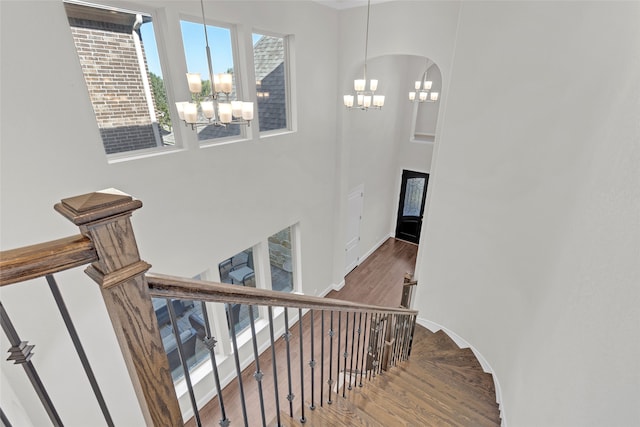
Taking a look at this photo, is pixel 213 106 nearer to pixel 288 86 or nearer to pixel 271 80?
pixel 271 80

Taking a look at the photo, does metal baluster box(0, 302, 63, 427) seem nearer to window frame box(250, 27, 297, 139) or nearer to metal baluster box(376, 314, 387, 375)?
metal baluster box(376, 314, 387, 375)

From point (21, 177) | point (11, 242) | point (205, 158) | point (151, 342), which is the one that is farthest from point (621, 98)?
point (11, 242)

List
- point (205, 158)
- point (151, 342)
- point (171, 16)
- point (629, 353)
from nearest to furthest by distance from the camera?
point (151, 342)
point (629, 353)
point (171, 16)
point (205, 158)

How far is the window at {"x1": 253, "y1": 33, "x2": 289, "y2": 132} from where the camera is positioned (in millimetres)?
4004

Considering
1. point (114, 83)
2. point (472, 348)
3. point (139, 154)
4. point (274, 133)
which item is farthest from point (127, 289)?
point (472, 348)

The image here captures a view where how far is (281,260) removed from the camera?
522 cm

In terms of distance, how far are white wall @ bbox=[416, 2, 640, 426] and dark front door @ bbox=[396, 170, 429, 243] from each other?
3900mm

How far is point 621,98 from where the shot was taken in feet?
5.97

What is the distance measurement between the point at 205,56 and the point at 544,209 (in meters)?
3.79

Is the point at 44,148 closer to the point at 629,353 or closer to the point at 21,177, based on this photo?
the point at 21,177

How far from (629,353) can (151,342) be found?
60.7 inches

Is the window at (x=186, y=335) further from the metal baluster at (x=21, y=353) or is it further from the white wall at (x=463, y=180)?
the metal baluster at (x=21, y=353)

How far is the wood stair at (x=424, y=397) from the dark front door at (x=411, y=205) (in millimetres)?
4436

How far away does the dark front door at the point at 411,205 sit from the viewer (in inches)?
326
